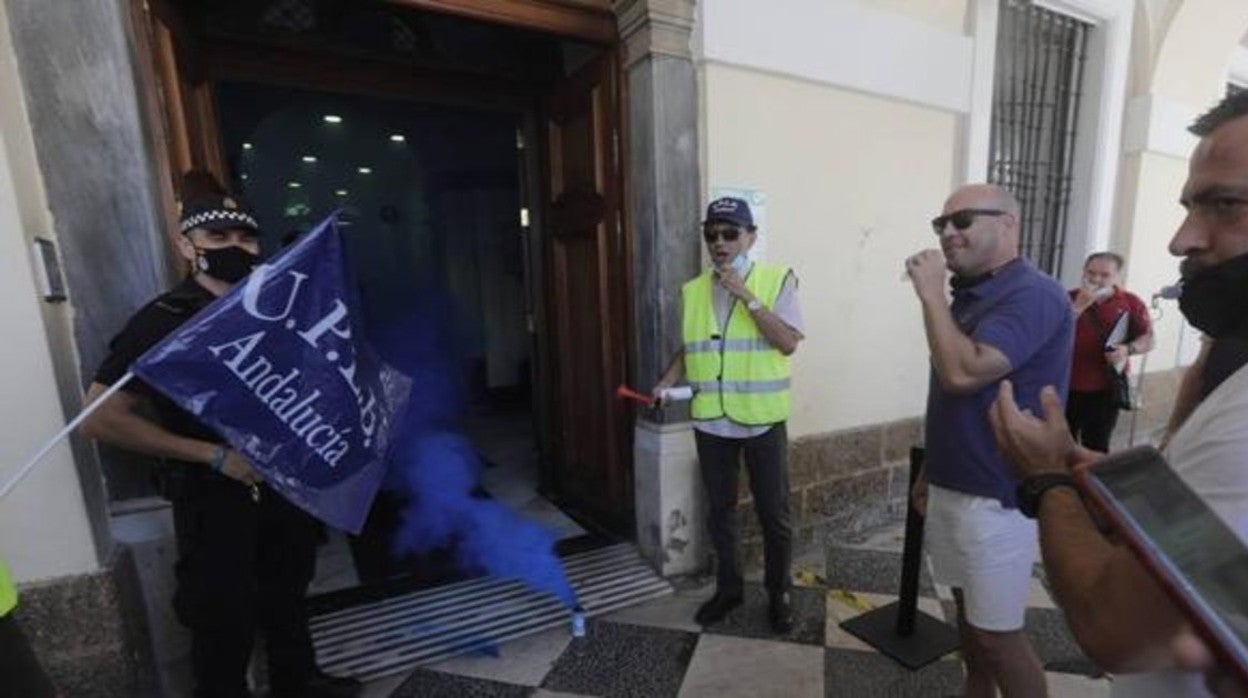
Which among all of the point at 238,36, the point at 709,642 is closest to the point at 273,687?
the point at 709,642

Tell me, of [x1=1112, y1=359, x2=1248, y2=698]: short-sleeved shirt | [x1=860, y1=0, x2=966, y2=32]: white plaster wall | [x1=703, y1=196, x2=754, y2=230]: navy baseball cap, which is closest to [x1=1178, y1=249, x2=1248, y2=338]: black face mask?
[x1=1112, y1=359, x2=1248, y2=698]: short-sleeved shirt

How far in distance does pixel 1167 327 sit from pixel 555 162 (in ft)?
18.9

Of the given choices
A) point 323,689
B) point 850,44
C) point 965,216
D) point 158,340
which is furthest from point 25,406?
point 850,44

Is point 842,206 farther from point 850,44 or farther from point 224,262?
point 224,262

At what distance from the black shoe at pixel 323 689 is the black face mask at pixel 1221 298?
2.82 m

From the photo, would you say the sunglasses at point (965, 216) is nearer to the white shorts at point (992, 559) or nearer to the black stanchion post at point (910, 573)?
the white shorts at point (992, 559)

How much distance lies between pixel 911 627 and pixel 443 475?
337 cm

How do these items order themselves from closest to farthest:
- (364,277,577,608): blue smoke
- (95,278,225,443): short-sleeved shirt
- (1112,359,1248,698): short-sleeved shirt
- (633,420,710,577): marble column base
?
(1112,359,1248,698): short-sleeved shirt, (95,278,225,443): short-sleeved shirt, (633,420,710,577): marble column base, (364,277,577,608): blue smoke

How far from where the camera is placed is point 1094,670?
239 cm

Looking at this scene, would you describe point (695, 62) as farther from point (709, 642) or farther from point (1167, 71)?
point (1167, 71)

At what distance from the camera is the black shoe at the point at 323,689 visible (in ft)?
7.42

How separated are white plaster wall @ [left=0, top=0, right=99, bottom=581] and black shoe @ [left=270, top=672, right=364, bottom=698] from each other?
850mm

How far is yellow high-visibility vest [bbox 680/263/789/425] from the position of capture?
8.22 feet

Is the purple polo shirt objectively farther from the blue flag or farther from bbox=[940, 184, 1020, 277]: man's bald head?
the blue flag
